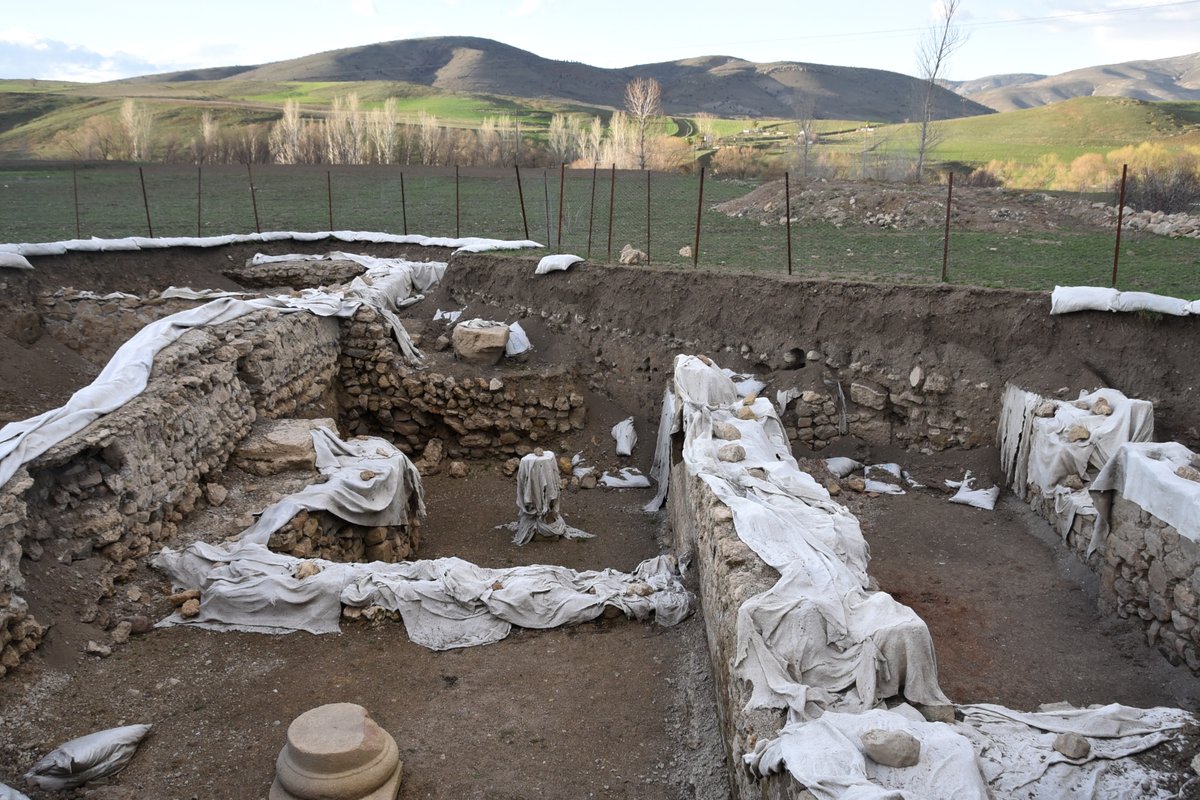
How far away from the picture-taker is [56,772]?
15.0ft

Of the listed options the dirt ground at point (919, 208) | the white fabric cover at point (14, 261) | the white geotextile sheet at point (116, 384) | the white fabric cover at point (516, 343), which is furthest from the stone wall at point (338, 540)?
the dirt ground at point (919, 208)

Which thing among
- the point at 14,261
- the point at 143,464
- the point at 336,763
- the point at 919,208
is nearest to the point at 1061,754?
the point at 336,763

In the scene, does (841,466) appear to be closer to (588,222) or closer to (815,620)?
(815,620)

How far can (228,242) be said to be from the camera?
15312mm

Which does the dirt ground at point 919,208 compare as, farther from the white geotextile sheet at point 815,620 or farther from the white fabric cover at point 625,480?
the white geotextile sheet at point 815,620

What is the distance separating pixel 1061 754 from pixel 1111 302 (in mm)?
7068

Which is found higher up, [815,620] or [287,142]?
[287,142]

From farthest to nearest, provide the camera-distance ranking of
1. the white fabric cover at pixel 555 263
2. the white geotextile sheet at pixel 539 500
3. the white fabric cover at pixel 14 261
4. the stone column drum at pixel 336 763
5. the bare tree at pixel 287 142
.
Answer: the bare tree at pixel 287 142 < the white fabric cover at pixel 555 263 < the white fabric cover at pixel 14 261 < the white geotextile sheet at pixel 539 500 < the stone column drum at pixel 336 763

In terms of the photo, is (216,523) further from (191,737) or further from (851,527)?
(851,527)

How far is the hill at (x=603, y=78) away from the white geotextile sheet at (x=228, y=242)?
7277cm

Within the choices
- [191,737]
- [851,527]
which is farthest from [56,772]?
[851,527]

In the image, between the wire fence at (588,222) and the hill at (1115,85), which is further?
the hill at (1115,85)

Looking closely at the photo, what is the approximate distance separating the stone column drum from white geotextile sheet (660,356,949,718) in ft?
6.55

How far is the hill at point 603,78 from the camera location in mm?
89188
